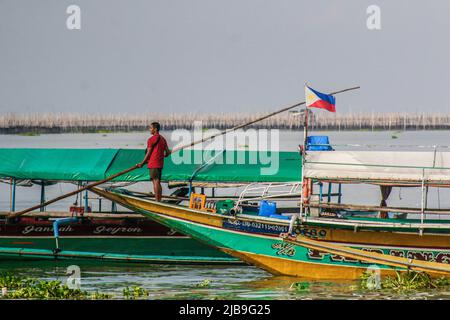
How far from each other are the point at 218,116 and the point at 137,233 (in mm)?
100724

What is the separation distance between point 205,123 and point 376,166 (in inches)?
3809

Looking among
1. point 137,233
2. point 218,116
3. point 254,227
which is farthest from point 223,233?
point 218,116

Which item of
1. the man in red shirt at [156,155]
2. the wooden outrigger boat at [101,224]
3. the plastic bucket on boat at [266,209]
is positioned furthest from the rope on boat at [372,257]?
the wooden outrigger boat at [101,224]

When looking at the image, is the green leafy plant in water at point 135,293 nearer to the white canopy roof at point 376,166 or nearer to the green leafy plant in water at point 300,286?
the green leafy plant in water at point 300,286

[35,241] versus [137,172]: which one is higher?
[137,172]

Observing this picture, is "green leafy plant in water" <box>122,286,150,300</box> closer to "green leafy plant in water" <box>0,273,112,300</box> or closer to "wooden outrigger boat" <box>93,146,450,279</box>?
"green leafy plant in water" <box>0,273,112,300</box>

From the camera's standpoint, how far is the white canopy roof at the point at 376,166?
18078 millimetres

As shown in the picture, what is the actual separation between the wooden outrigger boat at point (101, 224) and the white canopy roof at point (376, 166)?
383cm

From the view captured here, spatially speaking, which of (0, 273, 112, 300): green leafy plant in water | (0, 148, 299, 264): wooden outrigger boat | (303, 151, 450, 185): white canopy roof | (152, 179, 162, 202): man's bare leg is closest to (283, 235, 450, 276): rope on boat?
(303, 151, 450, 185): white canopy roof

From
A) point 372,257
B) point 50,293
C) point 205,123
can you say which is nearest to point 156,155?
point 372,257

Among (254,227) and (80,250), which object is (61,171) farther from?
(254,227)

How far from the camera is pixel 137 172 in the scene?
2244 centimetres

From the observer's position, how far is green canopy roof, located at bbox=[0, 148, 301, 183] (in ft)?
72.9

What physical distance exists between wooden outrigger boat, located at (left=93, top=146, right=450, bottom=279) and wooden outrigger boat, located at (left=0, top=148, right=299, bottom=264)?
2.49 metres
